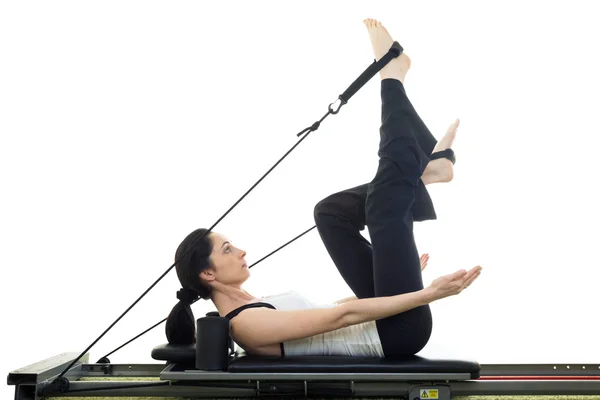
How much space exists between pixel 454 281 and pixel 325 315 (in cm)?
45

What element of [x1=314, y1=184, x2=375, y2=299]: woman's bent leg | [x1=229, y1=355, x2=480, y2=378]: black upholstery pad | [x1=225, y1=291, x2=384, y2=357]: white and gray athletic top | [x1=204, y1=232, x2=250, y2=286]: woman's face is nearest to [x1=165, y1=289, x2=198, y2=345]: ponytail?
[x1=204, y1=232, x2=250, y2=286]: woman's face

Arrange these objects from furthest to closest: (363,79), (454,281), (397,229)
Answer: (363,79) < (397,229) < (454,281)

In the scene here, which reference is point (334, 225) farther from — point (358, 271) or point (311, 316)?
point (311, 316)

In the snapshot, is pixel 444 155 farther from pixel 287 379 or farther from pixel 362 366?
pixel 287 379

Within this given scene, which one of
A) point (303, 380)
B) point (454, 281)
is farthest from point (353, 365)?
point (454, 281)

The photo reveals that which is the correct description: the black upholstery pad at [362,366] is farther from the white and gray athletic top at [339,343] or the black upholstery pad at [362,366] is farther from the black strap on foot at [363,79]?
the black strap on foot at [363,79]

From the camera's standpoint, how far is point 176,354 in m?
2.41

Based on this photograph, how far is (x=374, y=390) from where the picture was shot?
2.24 m

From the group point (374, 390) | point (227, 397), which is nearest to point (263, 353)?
point (227, 397)

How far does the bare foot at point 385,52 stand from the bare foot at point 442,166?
0.31 m

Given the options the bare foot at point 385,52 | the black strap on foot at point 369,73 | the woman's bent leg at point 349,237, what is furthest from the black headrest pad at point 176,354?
the bare foot at point 385,52

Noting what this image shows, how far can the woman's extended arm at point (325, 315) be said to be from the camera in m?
2.12

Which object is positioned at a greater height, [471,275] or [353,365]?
[471,275]

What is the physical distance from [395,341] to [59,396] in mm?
1236
